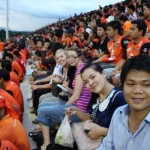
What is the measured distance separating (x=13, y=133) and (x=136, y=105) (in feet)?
6.27

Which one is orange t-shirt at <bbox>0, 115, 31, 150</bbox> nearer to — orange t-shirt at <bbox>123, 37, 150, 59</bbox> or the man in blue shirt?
the man in blue shirt

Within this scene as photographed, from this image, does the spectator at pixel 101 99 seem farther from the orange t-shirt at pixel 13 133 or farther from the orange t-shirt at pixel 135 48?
the orange t-shirt at pixel 135 48

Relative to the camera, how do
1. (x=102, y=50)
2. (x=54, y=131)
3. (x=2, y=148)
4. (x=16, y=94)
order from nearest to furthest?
(x=2, y=148) < (x=54, y=131) < (x=16, y=94) < (x=102, y=50)

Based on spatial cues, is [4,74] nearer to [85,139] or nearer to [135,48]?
[135,48]

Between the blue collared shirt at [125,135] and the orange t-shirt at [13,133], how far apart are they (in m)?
1.59

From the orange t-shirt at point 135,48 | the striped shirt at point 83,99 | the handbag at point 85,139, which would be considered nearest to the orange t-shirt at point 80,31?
the orange t-shirt at point 135,48

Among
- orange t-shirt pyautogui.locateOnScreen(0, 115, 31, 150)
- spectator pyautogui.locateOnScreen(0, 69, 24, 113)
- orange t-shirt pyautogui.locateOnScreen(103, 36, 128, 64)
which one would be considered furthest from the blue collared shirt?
orange t-shirt pyautogui.locateOnScreen(103, 36, 128, 64)

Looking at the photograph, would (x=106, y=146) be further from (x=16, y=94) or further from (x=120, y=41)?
(x=120, y=41)

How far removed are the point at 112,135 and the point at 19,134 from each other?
5.54ft

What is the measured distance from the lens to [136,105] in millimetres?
1604

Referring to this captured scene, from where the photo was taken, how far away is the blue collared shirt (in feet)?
5.16

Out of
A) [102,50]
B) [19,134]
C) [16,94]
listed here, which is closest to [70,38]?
[102,50]

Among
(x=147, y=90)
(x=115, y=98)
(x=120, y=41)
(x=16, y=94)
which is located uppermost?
(x=120, y=41)

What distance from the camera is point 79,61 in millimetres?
4102
